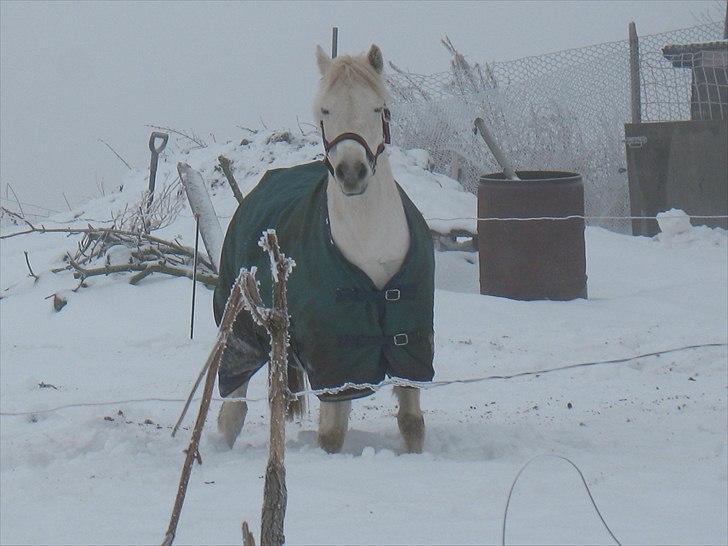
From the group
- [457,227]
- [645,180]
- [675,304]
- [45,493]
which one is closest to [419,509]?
[45,493]

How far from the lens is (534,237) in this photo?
23.1ft

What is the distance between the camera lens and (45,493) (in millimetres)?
3244

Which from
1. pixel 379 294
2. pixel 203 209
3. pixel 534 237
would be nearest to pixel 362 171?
pixel 379 294

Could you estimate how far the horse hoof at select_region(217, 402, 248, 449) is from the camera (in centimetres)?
412

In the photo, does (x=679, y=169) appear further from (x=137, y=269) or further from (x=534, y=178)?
(x=137, y=269)

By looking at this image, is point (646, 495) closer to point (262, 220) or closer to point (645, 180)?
point (262, 220)

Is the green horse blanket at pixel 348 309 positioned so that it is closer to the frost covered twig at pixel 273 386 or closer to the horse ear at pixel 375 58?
the horse ear at pixel 375 58

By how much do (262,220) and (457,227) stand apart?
4.54 metres

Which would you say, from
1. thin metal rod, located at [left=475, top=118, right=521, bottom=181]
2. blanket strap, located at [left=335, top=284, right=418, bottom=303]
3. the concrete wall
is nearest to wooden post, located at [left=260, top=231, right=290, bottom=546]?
blanket strap, located at [left=335, top=284, right=418, bottom=303]

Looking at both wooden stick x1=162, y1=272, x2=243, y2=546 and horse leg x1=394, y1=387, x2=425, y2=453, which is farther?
horse leg x1=394, y1=387, x2=425, y2=453

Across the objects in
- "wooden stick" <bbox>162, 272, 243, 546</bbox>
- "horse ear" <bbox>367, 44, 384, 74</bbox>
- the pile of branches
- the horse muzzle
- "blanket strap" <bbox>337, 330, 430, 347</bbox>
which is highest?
"horse ear" <bbox>367, 44, 384, 74</bbox>

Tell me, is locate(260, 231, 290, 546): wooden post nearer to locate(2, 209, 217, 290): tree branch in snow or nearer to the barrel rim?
locate(2, 209, 217, 290): tree branch in snow

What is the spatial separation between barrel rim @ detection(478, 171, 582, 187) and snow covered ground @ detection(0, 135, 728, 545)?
0.78 metres

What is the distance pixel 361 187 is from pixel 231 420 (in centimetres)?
129
